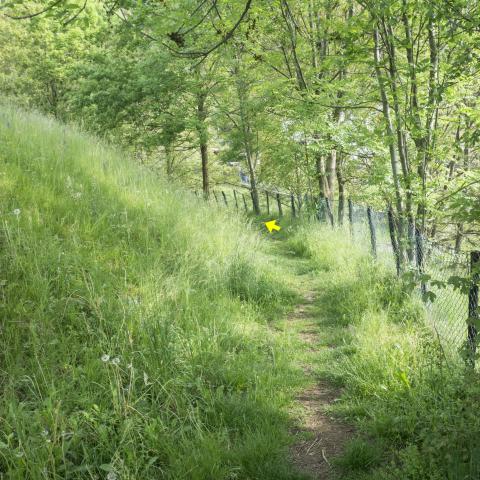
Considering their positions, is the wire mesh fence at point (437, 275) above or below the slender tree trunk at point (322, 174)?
below

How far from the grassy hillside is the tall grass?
0.57 m

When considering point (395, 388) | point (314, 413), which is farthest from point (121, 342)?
point (395, 388)

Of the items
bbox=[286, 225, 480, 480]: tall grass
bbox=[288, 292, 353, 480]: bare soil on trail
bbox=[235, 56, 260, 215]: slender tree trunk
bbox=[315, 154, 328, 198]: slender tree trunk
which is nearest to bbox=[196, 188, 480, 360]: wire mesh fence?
bbox=[286, 225, 480, 480]: tall grass

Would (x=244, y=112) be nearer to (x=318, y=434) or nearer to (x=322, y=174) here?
(x=322, y=174)

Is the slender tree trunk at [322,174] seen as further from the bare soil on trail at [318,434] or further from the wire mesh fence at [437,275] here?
the bare soil on trail at [318,434]

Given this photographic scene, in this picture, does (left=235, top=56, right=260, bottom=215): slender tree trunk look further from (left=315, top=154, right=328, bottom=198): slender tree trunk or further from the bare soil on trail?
the bare soil on trail

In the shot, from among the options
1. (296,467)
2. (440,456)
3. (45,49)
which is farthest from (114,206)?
(45,49)

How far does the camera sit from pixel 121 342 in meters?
3.64

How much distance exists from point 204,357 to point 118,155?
18.5 ft

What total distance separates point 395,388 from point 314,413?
2.29 feet

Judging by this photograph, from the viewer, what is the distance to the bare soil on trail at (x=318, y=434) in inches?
121

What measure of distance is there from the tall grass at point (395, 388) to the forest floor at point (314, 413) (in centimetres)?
8

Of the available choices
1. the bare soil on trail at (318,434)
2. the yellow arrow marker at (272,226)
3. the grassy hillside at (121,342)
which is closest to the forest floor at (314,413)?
the bare soil on trail at (318,434)

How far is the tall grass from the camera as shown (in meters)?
2.61
